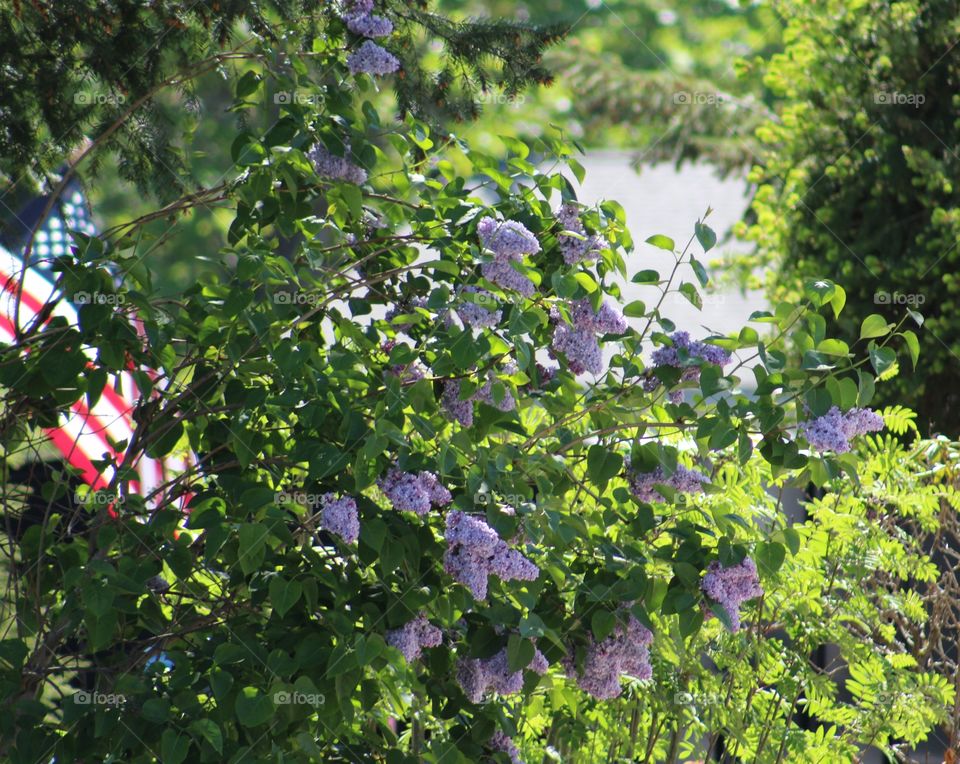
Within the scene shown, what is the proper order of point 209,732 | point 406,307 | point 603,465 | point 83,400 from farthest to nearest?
point 83,400
point 406,307
point 603,465
point 209,732

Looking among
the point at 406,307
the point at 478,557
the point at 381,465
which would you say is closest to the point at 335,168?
the point at 406,307

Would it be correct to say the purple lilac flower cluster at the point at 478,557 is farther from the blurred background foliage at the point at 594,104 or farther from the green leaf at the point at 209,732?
the blurred background foliage at the point at 594,104

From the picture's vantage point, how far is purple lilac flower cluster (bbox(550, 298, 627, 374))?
110 inches

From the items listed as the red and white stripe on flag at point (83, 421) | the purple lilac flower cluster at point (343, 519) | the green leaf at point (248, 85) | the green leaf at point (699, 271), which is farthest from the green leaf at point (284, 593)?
the red and white stripe on flag at point (83, 421)

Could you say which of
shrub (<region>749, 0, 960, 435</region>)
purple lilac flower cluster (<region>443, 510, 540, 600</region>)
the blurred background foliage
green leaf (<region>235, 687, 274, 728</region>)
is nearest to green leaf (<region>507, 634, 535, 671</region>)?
purple lilac flower cluster (<region>443, 510, 540, 600</region>)

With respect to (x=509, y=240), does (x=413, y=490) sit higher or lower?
lower

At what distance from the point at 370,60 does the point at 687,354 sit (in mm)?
1014

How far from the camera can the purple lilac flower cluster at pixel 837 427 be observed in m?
2.46

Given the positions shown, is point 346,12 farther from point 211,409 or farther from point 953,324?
point 953,324

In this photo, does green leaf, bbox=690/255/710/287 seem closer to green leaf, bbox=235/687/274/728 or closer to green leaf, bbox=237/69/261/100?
green leaf, bbox=237/69/261/100

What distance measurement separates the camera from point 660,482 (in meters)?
2.73

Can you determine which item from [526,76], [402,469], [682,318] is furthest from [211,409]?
[682,318]

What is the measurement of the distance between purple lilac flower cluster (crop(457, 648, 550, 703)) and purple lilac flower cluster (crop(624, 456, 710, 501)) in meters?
0.43

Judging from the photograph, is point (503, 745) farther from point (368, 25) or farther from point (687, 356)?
point (368, 25)
